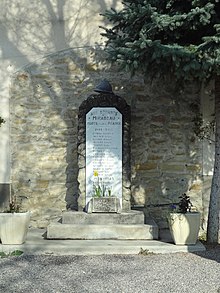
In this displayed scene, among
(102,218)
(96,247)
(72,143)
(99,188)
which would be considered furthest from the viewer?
(72,143)

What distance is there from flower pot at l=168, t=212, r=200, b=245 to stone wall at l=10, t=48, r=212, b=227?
1422 millimetres

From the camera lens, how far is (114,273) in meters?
5.19

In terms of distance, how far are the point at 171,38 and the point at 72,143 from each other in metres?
2.68

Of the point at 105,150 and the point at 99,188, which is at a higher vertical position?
the point at 105,150

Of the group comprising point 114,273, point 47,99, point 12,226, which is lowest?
point 114,273

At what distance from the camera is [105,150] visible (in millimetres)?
6984

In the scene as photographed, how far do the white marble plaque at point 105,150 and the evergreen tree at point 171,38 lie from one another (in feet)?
3.63

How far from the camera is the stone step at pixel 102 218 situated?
21.7 ft

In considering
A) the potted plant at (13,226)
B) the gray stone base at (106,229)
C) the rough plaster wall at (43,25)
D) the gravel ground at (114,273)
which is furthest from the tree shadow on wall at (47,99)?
the gravel ground at (114,273)

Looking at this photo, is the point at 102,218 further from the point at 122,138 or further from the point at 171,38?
the point at 171,38

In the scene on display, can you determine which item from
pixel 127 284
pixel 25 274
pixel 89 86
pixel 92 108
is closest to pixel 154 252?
pixel 127 284

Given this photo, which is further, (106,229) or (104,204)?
(104,204)

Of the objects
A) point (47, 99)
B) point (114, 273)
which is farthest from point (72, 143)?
point (114, 273)

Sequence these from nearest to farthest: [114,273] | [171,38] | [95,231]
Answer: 1. [114,273]
2. [171,38]
3. [95,231]
